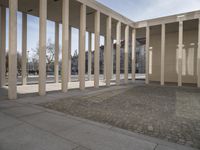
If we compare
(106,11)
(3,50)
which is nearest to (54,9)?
(106,11)

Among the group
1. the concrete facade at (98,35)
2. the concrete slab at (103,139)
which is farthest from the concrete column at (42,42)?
the concrete slab at (103,139)

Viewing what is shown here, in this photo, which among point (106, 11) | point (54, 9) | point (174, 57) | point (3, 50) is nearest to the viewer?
point (3, 50)

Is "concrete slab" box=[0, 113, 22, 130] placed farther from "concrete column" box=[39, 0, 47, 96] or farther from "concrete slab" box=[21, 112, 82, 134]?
"concrete column" box=[39, 0, 47, 96]

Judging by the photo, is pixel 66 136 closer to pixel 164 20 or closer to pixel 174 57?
pixel 164 20

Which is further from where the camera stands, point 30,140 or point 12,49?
point 12,49

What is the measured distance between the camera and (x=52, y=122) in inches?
170

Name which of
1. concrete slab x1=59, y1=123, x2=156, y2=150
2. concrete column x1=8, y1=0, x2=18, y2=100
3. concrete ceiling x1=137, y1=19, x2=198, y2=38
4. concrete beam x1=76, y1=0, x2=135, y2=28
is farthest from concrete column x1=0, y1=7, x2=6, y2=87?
concrete ceiling x1=137, y1=19, x2=198, y2=38

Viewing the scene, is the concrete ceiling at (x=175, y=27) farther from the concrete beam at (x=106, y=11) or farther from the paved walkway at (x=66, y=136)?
the paved walkway at (x=66, y=136)

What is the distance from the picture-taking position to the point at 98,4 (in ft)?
41.3

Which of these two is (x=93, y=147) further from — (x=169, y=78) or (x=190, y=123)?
(x=169, y=78)

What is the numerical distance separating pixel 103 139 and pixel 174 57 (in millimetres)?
17866

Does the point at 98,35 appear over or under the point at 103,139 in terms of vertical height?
over

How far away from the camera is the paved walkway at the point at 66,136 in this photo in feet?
9.90

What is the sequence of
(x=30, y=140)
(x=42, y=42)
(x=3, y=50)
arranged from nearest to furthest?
(x=30, y=140) < (x=42, y=42) < (x=3, y=50)
